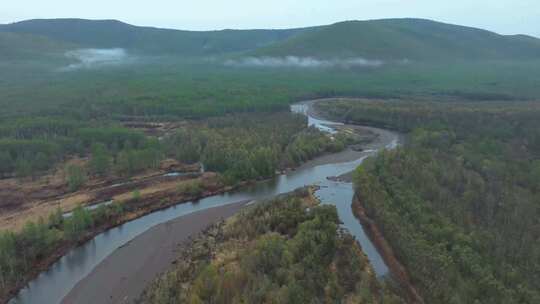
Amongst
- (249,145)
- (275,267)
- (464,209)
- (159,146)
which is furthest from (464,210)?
(159,146)

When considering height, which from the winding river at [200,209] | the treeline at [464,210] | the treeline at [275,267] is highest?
the treeline at [464,210]

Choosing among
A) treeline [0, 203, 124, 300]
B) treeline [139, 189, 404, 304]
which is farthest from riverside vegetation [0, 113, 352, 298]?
treeline [139, 189, 404, 304]

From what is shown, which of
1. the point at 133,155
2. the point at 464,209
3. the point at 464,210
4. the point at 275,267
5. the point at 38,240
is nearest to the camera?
the point at 275,267

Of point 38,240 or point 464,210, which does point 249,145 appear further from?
point 464,210

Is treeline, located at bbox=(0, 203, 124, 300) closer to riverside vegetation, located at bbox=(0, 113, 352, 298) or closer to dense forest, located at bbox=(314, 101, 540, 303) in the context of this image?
riverside vegetation, located at bbox=(0, 113, 352, 298)

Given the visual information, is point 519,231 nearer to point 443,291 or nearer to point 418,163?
point 443,291

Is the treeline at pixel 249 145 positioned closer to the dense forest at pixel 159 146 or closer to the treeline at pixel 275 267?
the dense forest at pixel 159 146

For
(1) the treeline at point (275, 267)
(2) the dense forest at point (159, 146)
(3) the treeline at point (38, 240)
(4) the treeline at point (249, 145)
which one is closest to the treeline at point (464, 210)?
(1) the treeline at point (275, 267)
